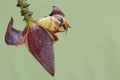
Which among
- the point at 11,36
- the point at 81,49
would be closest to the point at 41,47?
the point at 11,36

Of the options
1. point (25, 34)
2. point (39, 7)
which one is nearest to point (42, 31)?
point (25, 34)

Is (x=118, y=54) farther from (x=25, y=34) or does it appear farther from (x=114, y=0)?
(x=25, y=34)

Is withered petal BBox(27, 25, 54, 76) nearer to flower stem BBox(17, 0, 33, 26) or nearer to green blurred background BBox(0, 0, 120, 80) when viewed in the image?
flower stem BBox(17, 0, 33, 26)

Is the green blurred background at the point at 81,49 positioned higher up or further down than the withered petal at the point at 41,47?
further down

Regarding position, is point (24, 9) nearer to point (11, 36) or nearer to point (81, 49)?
point (11, 36)

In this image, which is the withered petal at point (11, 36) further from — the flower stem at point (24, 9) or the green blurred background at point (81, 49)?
the green blurred background at point (81, 49)

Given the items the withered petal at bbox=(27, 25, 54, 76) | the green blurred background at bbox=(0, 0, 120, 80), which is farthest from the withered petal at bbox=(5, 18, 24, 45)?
the green blurred background at bbox=(0, 0, 120, 80)

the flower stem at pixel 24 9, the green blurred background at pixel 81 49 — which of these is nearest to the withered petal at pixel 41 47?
the flower stem at pixel 24 9
